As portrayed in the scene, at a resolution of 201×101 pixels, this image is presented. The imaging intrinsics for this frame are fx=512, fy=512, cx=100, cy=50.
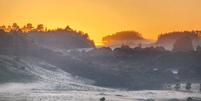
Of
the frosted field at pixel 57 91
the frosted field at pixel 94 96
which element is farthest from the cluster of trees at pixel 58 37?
the frosted field at pixel 94 96

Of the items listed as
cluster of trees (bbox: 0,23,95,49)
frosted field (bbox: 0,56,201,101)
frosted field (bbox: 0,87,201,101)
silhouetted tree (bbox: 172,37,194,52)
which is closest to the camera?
frosted field (bbox: 0,87,201,101)

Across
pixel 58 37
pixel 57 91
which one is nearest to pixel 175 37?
pixel 58 37

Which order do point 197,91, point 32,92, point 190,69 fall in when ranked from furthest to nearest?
1. point 190,69
2. point 197,91
3. point 32,92

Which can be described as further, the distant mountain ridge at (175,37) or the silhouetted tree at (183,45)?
the distant mountain ridge at (175,37)

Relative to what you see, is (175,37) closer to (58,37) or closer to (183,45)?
(183,45)

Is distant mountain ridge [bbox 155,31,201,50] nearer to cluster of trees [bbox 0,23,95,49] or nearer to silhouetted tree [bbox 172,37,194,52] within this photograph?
silhouetted tree [bbox 172,37,194,52]

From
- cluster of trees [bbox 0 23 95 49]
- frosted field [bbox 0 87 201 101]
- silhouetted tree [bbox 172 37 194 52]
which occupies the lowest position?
frosted field [bbox 0 87 201 101]

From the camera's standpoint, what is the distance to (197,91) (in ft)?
186

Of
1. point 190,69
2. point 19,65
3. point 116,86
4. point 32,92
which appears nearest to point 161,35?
point 190,69

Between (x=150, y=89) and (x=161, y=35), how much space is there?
38.4m

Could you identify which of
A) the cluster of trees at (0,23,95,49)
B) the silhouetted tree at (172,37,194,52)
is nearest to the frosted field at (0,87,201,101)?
the silhouetted tree at (172,37,194,52)

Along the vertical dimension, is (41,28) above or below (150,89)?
above

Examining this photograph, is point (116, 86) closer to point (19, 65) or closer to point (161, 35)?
point (19, 65)

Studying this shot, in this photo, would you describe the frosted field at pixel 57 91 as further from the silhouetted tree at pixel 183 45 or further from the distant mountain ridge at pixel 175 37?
the distant mountain ridge at pixel 175 37
